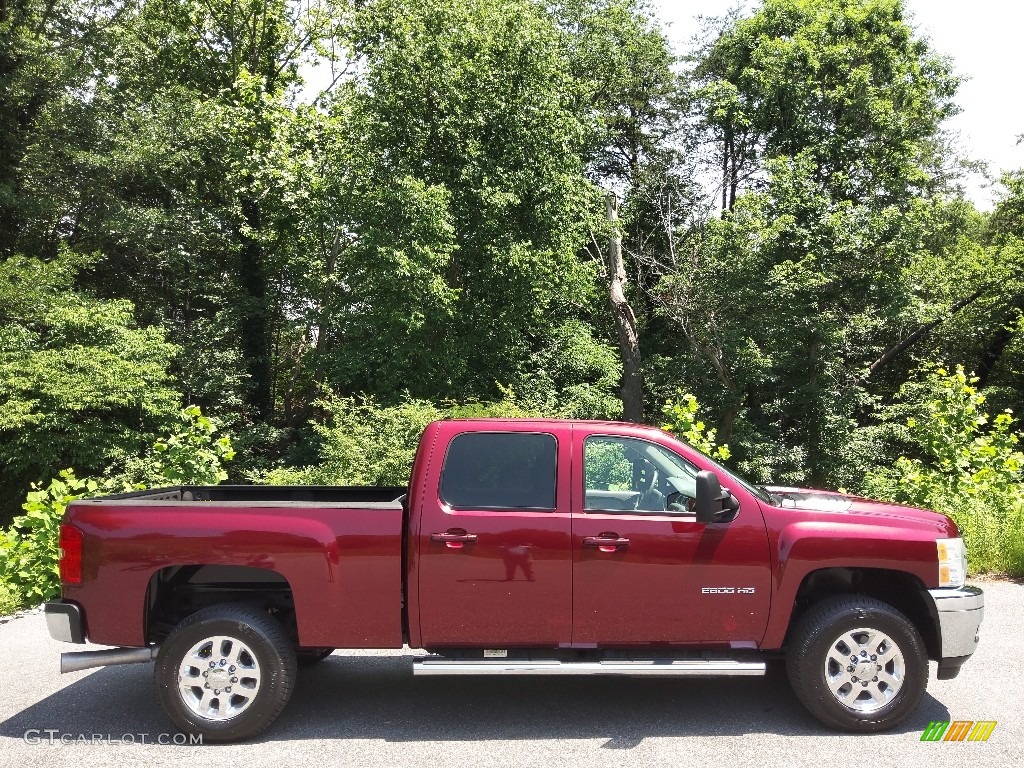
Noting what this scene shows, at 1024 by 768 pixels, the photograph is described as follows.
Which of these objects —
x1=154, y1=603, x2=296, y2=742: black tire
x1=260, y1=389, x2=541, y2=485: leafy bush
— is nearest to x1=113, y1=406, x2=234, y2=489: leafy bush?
x1=260, y1=389, x2=541, y2=485: leafy bush

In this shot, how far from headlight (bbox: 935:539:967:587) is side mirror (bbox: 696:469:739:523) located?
1376 mm

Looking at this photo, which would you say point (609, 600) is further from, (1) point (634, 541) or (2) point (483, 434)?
(2) point (483, 434)

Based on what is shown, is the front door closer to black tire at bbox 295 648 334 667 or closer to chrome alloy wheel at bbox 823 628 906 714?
chrome alloy wheel at bbox 823 628 906 714

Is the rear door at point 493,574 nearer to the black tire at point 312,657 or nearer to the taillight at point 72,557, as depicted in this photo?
the black tire at point 312,657

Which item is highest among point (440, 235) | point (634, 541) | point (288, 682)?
point (440, 235)

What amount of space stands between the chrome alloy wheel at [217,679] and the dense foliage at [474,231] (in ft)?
36.4

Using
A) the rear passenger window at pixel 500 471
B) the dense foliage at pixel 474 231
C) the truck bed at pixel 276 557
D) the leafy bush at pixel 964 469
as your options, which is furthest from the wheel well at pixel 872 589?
the dense foliage at pixel 474 231

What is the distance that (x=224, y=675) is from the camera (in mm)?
Result: 4816

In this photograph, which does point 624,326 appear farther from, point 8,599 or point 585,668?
point 585,668

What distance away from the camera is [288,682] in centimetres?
483

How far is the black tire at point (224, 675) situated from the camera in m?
4.77

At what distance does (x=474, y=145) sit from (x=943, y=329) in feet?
48.6

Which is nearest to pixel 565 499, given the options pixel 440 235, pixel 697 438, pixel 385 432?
pixel 697 438

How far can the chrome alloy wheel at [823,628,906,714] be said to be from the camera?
488 centimetres
